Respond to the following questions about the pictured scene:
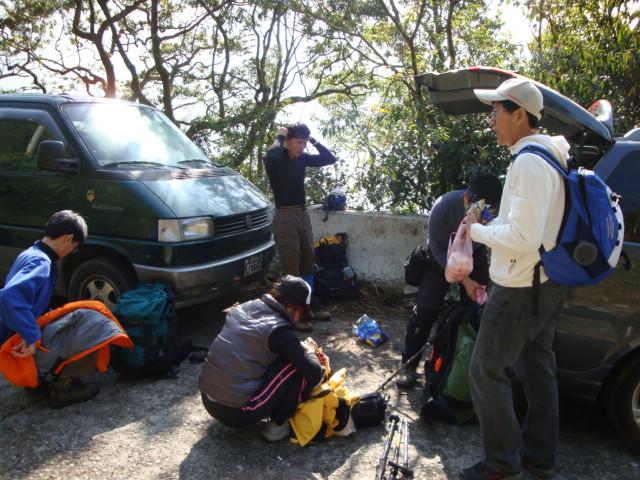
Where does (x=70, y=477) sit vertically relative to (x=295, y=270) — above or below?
below

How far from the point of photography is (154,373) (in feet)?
12.8

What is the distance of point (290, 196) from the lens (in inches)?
204

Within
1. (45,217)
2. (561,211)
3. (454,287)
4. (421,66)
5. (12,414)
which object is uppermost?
(421,66)

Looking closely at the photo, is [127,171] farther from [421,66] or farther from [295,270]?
[421,66]

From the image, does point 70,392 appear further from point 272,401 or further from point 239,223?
point 239,223

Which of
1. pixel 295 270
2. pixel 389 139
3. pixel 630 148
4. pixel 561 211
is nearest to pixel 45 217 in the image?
pixel 295 270

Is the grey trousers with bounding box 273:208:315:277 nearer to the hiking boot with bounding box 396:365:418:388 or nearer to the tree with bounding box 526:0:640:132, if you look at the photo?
the hiking boot with bounding box 396:365:418:388

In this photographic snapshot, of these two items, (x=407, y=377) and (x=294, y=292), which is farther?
(x=407, y=377)

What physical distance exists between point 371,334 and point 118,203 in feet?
8.22

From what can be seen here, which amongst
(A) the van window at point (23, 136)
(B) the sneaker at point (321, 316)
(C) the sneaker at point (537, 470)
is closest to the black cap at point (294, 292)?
(C) the sneaker at point (537, 470)

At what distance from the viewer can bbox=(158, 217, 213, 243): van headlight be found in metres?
4.23

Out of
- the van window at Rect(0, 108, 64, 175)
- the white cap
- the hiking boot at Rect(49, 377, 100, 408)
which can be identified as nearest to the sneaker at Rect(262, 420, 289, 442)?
the hiking boot at Rect(49, 377, 100, 408)

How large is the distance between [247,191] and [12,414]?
9.16 feet

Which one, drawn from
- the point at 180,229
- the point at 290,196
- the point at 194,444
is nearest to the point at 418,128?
the point at 290,196
